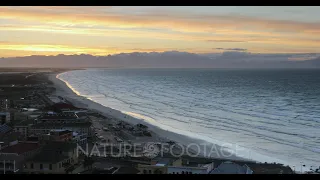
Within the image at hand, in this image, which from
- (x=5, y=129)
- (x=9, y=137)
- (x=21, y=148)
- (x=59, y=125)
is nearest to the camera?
(x=21, y=148)

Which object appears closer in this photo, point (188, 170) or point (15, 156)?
point (188, 170)

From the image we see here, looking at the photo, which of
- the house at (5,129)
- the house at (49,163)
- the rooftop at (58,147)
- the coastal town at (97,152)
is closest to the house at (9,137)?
the coastal town at (97,152)

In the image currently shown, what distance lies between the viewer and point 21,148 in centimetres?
1997

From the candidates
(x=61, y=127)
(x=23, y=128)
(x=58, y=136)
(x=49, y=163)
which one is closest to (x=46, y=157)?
(x=49, y=163)

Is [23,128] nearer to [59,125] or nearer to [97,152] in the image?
[59,125]

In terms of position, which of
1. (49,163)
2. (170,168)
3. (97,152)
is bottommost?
(97,152)

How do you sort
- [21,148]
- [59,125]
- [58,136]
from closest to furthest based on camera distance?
[21,148]
[58,136]
[59,125]

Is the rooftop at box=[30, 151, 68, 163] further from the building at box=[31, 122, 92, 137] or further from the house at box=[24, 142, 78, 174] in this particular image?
the building at box=[31, 122, 92, 137]

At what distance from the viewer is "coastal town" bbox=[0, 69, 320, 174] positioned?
18.2m

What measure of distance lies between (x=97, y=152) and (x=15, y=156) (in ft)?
21.9

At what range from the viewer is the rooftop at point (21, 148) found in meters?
19.2

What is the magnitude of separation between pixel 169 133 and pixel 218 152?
7459 millimetres

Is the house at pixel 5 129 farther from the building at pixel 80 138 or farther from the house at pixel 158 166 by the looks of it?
the house at pixel 158 166
